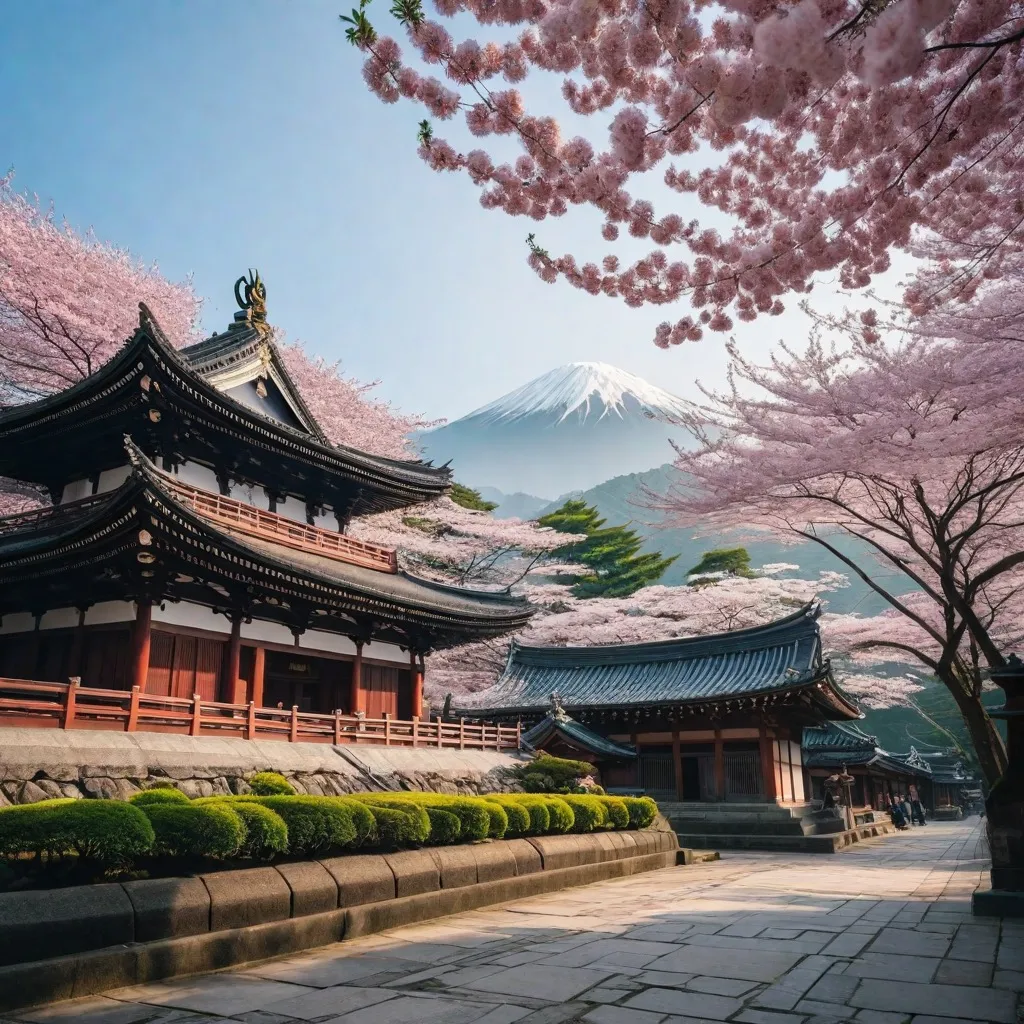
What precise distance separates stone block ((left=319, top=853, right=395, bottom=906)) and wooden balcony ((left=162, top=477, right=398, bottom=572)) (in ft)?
29.3

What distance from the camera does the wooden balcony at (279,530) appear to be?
17.0 metres

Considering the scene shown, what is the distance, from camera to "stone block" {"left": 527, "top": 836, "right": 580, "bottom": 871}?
11.9 metres

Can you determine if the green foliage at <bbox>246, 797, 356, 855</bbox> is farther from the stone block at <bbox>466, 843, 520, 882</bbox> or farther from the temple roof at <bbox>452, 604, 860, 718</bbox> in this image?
the temple roof at <bbox>452, 604, 860, 718</bbox>

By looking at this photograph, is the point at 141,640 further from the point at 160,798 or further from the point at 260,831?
the point at 260,831

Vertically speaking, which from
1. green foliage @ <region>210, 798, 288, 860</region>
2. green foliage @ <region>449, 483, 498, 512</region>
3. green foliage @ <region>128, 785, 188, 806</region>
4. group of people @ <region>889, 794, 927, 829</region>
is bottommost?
group of people @ <region>889, 794, 927, 829</region>

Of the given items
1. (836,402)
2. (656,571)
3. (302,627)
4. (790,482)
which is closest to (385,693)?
(302,627)

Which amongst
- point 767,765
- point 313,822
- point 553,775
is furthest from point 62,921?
point 767,765

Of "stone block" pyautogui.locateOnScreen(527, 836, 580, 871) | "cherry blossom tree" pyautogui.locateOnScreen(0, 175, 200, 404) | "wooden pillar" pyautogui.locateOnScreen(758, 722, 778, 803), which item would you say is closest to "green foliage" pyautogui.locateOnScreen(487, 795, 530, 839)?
"stone block" pyautogui.locateOnScreen(527, 836, 580, 871)

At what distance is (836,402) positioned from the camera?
45.0 ft

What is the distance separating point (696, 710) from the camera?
77.9 ft

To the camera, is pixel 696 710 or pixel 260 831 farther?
pixel 696 710

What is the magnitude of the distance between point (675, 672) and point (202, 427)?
1702 centimetres

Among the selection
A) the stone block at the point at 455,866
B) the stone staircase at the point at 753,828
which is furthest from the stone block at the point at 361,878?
the stone staircase at the point at 753,828

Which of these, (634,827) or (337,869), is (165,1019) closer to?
(337,869)
